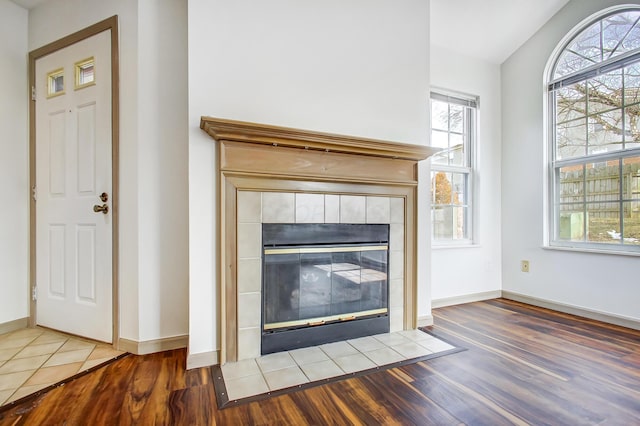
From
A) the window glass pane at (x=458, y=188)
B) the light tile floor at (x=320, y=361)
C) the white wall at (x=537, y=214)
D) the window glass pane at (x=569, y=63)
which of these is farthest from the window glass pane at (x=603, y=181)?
the light tile floor at (x=320, y=361)

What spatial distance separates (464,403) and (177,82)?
8.54ft

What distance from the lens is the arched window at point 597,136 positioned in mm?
2572

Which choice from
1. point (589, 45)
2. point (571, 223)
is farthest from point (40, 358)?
point (589, 45)

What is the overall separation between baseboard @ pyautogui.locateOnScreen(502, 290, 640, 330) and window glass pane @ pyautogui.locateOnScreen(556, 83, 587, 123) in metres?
1.80

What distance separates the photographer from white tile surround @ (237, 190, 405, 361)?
77.2 inches

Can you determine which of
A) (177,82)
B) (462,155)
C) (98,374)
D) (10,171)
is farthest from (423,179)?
(10,171)

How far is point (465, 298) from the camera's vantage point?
10.8ft

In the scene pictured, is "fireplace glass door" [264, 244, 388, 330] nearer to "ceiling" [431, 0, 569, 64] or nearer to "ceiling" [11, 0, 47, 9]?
"ceiling" [431, 0, 569, 64]

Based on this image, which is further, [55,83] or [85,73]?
[55,83]

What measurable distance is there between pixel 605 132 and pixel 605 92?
1.17 ft

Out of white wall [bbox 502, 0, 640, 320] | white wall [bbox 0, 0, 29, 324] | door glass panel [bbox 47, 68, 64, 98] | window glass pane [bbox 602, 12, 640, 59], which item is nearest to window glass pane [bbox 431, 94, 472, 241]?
white wall [bbox 502, 0, 640, 320]

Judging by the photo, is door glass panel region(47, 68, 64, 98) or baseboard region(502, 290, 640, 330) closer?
door glass panel region(47, 68, 64, 98)

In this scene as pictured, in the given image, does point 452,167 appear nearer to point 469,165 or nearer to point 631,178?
point 469,165

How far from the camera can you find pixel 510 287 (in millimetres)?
3422
